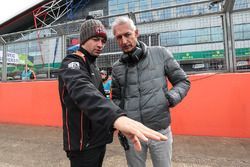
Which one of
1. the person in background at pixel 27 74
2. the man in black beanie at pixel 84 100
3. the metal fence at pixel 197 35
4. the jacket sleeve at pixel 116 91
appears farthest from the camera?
the person in background at pixel 27 74

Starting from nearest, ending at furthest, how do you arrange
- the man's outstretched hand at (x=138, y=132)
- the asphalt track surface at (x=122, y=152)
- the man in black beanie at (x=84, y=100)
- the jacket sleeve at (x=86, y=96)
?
the man's outstretched hand at (x=138, y=132) < the jacket sleeve at (x=86, y=96) < the man in black beanie at (x=84, y=100) < the asphalt track surface at (x=122, y=152)

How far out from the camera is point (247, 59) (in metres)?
4.27

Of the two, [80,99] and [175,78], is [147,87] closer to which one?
[175,78]

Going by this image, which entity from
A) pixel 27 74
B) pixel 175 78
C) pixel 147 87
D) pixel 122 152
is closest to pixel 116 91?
pixel 147 87

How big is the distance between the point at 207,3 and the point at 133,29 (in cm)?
299

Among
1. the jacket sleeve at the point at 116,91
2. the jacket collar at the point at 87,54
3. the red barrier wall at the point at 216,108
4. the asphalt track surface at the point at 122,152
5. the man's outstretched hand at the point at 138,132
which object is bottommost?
the asphalt track surface at the point at 122,152

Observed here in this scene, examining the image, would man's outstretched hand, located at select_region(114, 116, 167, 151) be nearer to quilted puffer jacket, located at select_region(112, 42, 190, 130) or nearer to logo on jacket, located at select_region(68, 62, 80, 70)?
logo on jacket, located at select_region(68, 62, 80, 70)

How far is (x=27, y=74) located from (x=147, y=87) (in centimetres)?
493

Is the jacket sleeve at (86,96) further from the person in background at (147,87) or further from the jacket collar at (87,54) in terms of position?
the person in background at (147,87)

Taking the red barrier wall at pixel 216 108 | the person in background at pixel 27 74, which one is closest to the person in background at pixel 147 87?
the red barrier wall at pixel 216 108

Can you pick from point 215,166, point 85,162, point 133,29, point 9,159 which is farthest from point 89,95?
point 9,159

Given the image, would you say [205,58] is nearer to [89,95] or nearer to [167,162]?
[167,162]

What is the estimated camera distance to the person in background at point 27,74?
19.7 ft

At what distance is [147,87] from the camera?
189 cm
